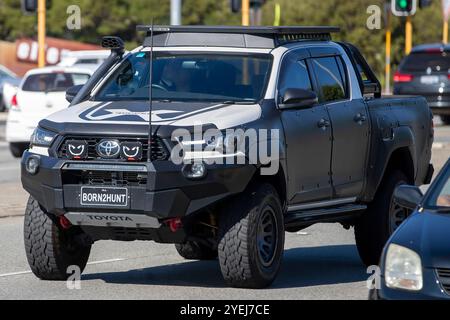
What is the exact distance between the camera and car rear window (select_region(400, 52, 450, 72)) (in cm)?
3137

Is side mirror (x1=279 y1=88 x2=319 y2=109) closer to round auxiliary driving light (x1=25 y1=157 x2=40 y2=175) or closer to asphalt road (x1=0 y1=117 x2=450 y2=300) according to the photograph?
asphalt road (x1=0 y1=117 x2=450 y2=300)

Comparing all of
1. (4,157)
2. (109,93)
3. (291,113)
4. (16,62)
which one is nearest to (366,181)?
(291,113)

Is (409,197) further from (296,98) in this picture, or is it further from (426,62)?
(426,62)

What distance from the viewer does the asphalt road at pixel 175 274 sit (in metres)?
9.62

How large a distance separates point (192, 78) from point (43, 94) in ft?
42.1

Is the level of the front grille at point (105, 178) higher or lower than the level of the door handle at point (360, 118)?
lower

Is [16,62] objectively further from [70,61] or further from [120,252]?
[120,252]

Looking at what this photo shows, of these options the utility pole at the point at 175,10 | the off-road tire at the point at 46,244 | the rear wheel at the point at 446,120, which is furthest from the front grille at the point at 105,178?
the rear wheel at the point at 446,120

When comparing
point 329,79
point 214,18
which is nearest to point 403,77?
point 329,79

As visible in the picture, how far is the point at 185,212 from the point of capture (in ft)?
30.3

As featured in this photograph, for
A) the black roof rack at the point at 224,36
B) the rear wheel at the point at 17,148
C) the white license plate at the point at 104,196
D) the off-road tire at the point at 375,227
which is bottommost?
the rear wheel at the point at 17,148

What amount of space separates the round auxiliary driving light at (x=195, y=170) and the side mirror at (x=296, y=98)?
1.11m

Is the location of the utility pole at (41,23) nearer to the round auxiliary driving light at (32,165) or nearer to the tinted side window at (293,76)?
the tinted side window at (293,76)

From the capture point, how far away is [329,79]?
1126 cm
